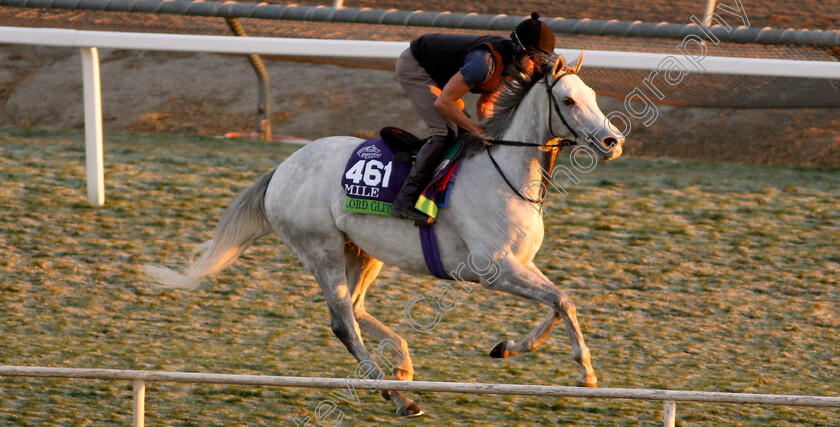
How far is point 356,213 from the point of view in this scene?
188 inches

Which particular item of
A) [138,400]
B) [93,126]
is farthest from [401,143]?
[93,126]

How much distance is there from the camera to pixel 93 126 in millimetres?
6969

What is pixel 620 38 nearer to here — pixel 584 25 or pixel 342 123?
pixel 584 25

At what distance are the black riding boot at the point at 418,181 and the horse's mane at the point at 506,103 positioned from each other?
0.17 m

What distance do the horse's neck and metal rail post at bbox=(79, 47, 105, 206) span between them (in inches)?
139

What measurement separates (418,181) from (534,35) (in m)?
0.81

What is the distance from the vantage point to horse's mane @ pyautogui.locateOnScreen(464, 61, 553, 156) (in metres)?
4.49

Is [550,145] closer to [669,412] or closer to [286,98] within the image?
[669,412]

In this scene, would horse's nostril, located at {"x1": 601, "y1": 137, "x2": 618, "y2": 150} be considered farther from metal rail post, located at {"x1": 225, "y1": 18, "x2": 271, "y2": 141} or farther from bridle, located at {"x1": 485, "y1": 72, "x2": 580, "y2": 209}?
metal rail post, located at {"x1": 225, "y1": 18, "x2": 271, "y2": 141}

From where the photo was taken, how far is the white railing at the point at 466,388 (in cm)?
353

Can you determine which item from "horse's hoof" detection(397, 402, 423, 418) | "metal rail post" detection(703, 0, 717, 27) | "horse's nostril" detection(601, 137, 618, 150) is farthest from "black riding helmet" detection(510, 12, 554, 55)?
"metal rail post" detection(703, 0, 717, 27)

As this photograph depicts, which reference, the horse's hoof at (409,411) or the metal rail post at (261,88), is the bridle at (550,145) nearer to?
the horse's hoof at (409,411)

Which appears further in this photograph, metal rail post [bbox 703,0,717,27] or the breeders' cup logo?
metal rail post [bbox 703,0,717,27]

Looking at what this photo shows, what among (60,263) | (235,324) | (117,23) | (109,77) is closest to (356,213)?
(235,324)
